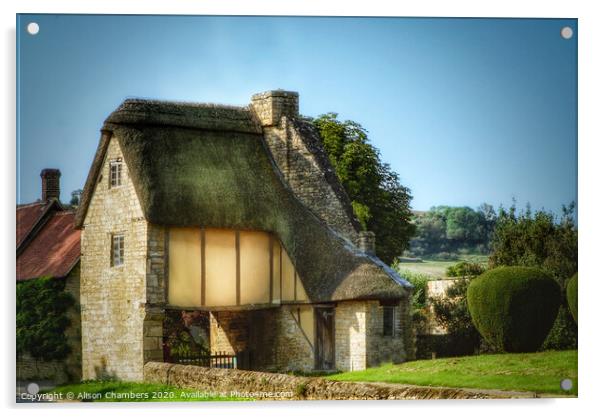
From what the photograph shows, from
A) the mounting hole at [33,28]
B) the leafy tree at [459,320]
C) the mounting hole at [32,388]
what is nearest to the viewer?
the mounting hole at [32,388]

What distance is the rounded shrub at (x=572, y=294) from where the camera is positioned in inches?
887

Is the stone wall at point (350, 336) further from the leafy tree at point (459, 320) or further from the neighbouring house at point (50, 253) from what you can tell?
the neighbouring house at point (50, 253)

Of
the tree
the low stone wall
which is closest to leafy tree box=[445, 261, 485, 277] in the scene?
the tree

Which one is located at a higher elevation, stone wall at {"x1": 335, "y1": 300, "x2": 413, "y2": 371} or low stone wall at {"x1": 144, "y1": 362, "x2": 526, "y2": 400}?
stone wall at {"x1": 335, "y1": 300, "x2": 413, "y2": 371}

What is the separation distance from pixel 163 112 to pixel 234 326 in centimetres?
406

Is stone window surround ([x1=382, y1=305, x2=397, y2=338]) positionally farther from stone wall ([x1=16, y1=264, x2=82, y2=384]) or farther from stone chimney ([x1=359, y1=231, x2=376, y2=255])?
stone wall ([x1=16, y1=264, x2=82, y2=384])

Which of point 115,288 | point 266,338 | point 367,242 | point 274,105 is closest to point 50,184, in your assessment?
point 115,288

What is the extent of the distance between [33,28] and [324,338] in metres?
7.48

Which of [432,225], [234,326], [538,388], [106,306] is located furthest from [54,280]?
[538,388]

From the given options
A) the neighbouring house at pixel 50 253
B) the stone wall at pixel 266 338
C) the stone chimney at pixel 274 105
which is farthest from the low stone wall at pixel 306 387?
the stone chimney at pixel 274 105

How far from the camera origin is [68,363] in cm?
2416

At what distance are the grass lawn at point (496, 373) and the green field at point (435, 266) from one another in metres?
1.42

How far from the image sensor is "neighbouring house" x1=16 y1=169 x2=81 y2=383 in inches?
877

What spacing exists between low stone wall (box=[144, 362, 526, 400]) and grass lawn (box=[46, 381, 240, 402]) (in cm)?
25
